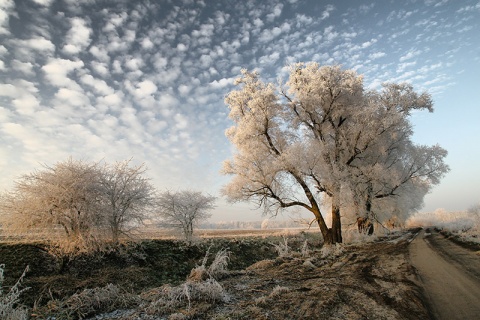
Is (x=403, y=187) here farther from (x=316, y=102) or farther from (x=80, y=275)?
(x=80, y=275)

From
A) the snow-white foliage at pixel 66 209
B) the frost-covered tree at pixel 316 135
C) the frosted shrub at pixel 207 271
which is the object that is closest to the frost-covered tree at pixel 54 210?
the snow-white foliage at pixel 66 209

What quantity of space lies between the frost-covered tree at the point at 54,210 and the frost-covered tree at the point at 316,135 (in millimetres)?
8692

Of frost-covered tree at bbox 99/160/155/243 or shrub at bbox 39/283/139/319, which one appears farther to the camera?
frost-covered tree at bbox 99/160/155/243

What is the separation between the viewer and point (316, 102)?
1647cm

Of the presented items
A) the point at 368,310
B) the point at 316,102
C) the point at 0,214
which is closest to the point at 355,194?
the point at 316,102

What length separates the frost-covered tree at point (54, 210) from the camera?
15656 mm

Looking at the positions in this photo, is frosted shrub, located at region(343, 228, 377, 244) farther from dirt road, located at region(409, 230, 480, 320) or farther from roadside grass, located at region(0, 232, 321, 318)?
dirt road, located at region(409, 230, 480, 320)

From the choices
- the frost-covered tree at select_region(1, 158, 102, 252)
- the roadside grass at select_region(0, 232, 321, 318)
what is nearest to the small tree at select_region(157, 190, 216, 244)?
the roadside grass at select_region(0, 232, 321, 318)

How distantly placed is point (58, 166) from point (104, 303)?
15246 mm

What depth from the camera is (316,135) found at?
58.0 ft

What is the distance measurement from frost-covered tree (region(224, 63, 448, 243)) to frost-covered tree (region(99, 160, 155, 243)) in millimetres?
7609

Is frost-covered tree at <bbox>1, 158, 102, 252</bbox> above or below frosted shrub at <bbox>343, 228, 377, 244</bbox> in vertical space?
above

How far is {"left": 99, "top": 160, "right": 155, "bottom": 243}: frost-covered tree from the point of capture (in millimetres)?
18312

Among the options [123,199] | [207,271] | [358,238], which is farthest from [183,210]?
[207,271]
